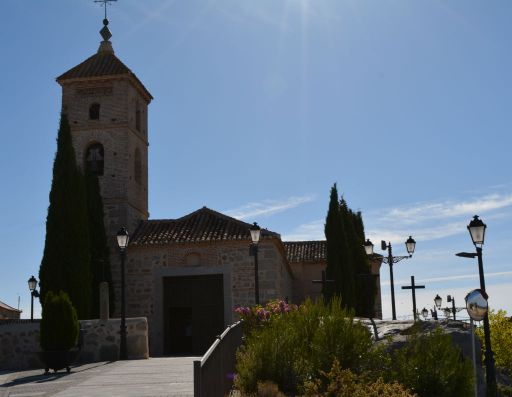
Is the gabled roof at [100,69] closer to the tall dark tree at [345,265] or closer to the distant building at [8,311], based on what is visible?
the tall dark tree at [345,265]

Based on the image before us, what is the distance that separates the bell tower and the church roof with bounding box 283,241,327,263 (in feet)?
31.1

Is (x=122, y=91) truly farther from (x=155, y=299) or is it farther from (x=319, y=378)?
(x=319, y=378)

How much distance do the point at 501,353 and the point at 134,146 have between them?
61.9 feet

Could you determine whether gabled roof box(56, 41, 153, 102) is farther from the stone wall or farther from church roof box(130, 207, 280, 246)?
the stone wall

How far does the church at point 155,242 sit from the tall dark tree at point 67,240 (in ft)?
9.48

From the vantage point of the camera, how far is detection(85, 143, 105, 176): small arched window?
2931 cm

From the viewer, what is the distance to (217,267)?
2653 centimetres

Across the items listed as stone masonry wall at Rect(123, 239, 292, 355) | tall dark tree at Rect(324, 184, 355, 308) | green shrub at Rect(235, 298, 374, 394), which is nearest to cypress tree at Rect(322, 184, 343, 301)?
tall dark tree at Rect(324, 184, 355, 308)

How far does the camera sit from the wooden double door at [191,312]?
86.6ft

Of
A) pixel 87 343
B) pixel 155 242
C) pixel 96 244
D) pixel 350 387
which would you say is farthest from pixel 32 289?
pixel 350 387

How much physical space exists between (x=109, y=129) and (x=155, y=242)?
613 cm

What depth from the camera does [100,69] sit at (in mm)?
30109

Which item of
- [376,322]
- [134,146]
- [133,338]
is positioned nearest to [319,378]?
[376,322]

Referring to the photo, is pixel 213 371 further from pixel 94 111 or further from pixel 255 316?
pixel 94 111
